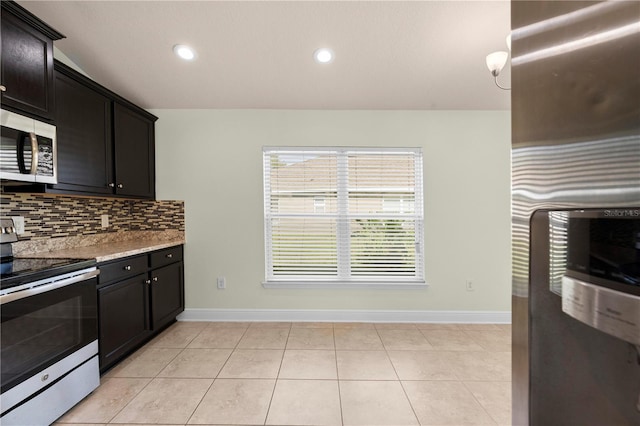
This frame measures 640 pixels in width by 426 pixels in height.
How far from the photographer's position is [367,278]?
304 cm

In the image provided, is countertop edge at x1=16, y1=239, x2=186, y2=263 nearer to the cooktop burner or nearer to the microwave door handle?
the cooktop burner

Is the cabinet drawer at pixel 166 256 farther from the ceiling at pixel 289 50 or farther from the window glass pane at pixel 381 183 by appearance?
the window glass pane at pixel 381 183

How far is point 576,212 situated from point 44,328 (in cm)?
237

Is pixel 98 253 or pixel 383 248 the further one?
pixel 383 248

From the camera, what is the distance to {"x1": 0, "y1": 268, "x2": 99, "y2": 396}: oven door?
137cm

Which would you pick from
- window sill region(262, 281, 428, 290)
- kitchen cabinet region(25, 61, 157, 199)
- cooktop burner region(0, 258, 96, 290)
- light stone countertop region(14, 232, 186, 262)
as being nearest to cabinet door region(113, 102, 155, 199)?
kitchen cabinet region(25, 61, 157, 199)

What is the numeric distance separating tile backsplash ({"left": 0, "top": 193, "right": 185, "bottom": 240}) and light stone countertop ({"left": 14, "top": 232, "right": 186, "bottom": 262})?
0.07m

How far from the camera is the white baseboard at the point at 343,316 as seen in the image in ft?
9.84

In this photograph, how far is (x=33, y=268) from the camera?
1.54 meters

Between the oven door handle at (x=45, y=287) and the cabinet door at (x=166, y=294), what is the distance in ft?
2.32

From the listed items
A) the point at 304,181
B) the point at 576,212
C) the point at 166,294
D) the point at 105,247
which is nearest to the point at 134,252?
the point at 105,247

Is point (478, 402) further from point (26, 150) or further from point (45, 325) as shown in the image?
point (26, 150)

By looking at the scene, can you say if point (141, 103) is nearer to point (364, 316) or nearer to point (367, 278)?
point (367, 278)

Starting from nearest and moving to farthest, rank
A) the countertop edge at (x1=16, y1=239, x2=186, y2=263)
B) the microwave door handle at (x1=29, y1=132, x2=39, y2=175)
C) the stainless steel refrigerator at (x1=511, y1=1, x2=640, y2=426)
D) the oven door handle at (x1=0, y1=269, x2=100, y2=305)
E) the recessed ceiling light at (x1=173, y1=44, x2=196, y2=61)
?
the stainless steel refrigerator at (x1=511, y1=1, x2=640, y2=426), the oven door handle at (x1=0, y1=269, x2=100, y2=305), the microwave door handle at (x1=29, y1=132, x2=39, y2=175), the countertop edge at (x1=16, y1=239, x2=186, y2=263), the recessed ceiling light at (x1=173, y1=44, x2=196, y2=61)
